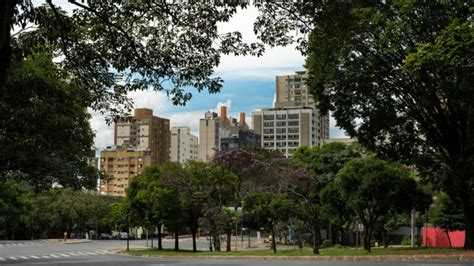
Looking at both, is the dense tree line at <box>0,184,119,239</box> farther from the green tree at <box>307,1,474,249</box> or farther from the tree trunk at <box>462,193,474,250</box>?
the tree trunk at <box>462,193,474,250</box>

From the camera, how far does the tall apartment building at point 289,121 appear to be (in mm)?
116312

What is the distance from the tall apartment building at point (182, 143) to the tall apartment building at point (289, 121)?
21.6 m

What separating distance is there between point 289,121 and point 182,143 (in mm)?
33375

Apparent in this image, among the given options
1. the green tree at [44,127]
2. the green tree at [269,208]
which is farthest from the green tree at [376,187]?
the green tree at [44,127]

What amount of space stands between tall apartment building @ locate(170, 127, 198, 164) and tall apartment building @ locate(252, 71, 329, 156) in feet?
70.9

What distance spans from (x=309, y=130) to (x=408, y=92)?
92.7 m

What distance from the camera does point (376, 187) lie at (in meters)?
25.9

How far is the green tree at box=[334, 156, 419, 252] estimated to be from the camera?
25.9 meters

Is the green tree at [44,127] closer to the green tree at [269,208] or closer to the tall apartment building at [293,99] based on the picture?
the green tree at [269,208]

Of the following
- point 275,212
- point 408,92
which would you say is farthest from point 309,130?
point 408,92

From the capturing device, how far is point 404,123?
24891 mm

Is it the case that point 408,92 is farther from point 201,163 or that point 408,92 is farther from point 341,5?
point 201,163

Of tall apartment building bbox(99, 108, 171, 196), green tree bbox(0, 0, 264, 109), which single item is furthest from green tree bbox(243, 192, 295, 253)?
tall apartment building bbox(99, 108, 171, 196)

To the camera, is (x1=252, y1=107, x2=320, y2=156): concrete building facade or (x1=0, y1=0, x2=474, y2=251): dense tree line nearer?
(x1=0, y1=0, x2=474, y2=251): dense tree line
